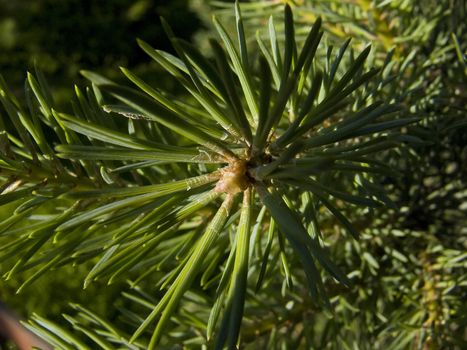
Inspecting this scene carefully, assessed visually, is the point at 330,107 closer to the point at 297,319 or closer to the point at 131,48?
the point at 297,319

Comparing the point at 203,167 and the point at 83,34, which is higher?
the point at 83,34

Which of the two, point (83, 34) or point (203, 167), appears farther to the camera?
point (83, 34)

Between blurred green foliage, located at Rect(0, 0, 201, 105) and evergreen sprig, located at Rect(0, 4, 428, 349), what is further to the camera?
blurred green foliage, located at Rect(0, 0, 201, 105)

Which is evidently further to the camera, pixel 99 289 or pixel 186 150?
pixel 99 289

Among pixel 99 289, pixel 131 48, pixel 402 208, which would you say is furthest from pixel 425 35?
pixel 131 48

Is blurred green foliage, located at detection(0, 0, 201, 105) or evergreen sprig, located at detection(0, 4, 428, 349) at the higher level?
blurred green foliage, located at detection(0, 0, 201, 105)

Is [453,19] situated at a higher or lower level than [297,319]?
higher

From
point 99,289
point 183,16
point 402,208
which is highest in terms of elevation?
point 183,16

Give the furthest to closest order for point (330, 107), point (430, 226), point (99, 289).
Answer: point (99, 289), point (430, 226), point (330, 107)

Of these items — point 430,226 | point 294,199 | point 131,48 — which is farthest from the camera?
point 131,48

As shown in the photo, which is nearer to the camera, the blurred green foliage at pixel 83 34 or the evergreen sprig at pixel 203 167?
the evergreen sprig at pixel 203 167

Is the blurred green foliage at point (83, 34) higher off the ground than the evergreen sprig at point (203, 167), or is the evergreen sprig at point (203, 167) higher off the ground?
the blurred green foliage at point (83, 34)
